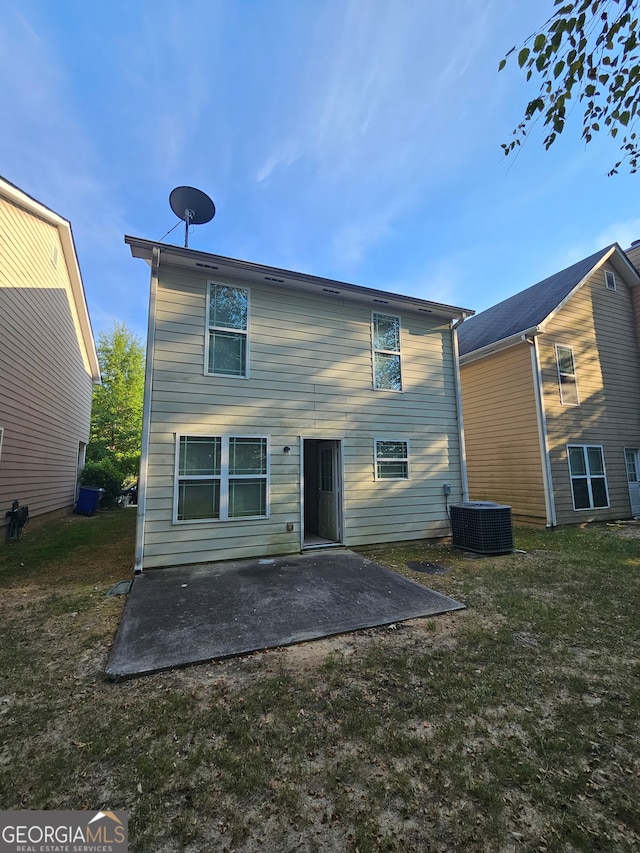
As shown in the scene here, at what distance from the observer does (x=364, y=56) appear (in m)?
5.57

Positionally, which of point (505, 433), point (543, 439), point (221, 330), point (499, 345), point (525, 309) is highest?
A: point (525, 309)

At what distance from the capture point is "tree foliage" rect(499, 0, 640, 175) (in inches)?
98.4

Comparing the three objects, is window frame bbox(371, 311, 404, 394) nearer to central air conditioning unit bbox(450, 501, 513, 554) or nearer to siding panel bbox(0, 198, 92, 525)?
central air conditioning unit bbox(450, 501, 513, 554)

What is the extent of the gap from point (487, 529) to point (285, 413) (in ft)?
14.5

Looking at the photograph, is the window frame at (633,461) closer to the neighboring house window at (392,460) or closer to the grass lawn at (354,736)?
the neighboring house window at (392,460)

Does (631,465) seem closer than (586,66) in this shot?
No

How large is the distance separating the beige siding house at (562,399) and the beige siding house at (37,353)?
39.4 feet

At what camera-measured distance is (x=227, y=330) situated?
6328 millimetres

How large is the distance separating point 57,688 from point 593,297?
47.6 feet

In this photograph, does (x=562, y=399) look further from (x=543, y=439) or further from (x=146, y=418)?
(x=146, y=418)

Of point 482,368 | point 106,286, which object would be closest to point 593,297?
point 482,368

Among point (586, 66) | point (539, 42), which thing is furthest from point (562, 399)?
point (539, 42)

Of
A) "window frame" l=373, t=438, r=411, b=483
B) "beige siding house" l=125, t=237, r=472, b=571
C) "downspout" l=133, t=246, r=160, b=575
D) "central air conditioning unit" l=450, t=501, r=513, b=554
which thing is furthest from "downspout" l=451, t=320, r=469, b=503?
"downspout" l=133, t=246, r=160, b=575

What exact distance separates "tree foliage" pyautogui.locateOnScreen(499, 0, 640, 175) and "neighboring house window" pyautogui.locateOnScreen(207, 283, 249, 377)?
15.3 feet
